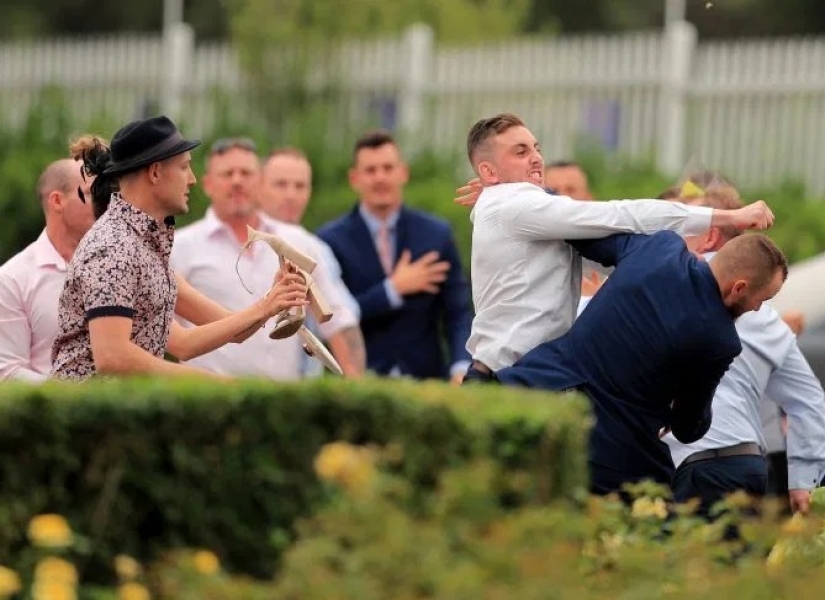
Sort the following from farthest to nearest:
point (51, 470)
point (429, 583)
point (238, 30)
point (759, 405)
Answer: point (238, 30)
point (759, 405)
point (51, 470)
point (429, 583)

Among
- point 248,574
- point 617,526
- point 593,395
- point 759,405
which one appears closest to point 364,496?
point 248,574

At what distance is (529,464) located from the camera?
5875 millimetres

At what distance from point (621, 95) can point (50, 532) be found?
16996 mm

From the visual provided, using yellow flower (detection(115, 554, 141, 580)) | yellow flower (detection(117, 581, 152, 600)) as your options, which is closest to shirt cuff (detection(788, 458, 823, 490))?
yellow flower (detection(115, 554, 141, 580))

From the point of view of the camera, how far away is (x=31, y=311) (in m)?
8.54

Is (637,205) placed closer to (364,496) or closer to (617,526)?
(617,526)

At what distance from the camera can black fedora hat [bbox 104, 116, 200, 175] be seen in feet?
25.3

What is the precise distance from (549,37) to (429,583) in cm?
2208

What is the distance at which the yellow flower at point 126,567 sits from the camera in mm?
5355

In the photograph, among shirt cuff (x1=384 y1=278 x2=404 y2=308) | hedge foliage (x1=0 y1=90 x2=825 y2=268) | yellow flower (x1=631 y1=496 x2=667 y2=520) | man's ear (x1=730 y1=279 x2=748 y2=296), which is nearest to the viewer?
yellow flower (x1=631 y1=496 x2=667 y2=520)

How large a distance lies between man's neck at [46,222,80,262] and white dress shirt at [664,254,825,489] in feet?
8.29

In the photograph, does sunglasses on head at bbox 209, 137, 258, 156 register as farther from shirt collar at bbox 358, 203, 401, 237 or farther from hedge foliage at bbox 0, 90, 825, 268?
hedge foliage at bbox 0, 90, 825, 268

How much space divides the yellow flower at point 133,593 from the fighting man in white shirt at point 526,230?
9.03 ft

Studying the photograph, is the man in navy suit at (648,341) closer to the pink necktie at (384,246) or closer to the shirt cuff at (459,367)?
the shirt cuff at (459,367)
